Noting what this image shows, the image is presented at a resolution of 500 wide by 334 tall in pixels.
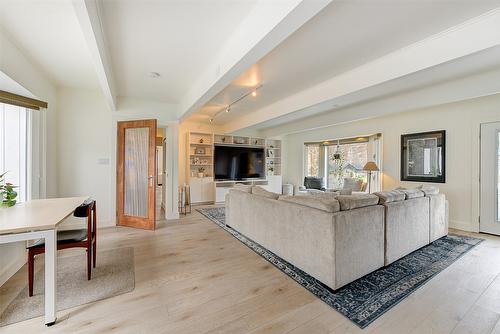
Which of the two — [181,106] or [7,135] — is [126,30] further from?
[181,106]

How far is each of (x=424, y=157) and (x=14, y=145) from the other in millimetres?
6959

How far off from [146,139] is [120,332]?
10.6 feet

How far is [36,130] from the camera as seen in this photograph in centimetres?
294

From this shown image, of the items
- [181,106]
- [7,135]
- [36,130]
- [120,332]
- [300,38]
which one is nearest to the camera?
[120,332]

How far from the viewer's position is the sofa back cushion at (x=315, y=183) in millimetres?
6461

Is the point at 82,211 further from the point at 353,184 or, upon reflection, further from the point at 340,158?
the point at 340,158

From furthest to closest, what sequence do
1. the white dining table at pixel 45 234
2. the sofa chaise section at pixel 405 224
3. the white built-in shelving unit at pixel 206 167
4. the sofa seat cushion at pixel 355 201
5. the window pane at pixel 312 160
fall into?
the window pane at pixel 312 160 → the white built-in shelving unit at pixel 206 167 → the sofa chaise section at pixel 405 224 → the sofa seat cushion at pixel 355 201 → the white dining table at pixel 45 234

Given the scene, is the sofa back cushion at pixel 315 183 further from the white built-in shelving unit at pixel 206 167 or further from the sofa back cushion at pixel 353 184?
the white built-in shelving unit at pixel 206 167

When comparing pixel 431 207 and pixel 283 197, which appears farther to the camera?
pixel 431 207

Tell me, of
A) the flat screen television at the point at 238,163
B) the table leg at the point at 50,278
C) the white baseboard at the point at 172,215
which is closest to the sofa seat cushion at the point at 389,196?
the table leg at the point at 50,278

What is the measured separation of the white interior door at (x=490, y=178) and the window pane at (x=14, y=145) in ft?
23.6

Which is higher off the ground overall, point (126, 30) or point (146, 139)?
point (126, 30)

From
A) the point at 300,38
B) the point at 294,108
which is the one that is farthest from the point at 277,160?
the point at 300,38

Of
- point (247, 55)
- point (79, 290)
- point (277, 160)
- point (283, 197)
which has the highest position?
point (247, 55)
